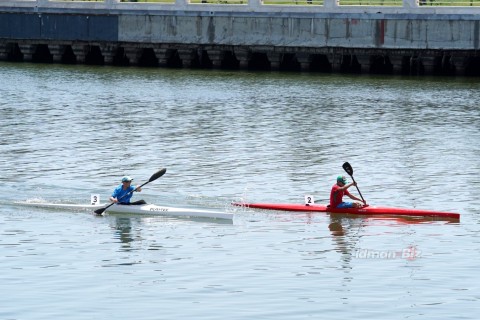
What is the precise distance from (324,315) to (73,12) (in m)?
58.3

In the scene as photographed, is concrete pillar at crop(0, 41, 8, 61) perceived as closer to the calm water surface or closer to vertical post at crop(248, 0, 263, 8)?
the calm water surface

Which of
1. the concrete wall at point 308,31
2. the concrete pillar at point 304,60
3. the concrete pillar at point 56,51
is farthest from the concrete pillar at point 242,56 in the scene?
the concrete pillar at point 56,51

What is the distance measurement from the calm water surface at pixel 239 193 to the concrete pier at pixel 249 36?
10.1 feet

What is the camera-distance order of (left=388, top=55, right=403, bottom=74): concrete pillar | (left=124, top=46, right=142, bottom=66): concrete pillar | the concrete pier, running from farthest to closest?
(left=124, top=46, right=142, bottom=66): concrete pillar → (left=388, top=55, right=403, bottom=74): concrete pillar → the concrete pier

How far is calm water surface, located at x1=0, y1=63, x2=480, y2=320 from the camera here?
25625 millimetres

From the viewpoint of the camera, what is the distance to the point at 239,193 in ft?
124

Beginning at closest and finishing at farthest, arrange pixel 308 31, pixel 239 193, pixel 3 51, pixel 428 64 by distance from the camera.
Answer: pixel 239 193 → pixel 428 64 → pixel 308 31 → pixel 3 51

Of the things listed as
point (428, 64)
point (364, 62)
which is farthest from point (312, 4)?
point (428, 64)

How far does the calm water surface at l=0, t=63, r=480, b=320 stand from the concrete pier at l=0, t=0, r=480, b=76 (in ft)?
10.1

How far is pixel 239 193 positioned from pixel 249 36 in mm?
39432

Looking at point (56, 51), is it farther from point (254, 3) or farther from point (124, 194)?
point (124, 194)

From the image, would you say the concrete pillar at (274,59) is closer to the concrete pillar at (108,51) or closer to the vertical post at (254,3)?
the vertical post at (254,3)

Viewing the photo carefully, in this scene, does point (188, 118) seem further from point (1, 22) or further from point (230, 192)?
point (1, 22)

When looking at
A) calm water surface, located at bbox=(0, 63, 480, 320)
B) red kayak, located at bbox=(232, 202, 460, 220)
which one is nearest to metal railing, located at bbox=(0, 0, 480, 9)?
calm water surface, located at bbox=(0, 63, 480, 320)
